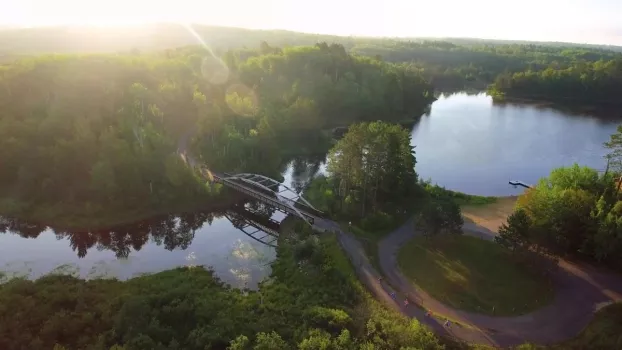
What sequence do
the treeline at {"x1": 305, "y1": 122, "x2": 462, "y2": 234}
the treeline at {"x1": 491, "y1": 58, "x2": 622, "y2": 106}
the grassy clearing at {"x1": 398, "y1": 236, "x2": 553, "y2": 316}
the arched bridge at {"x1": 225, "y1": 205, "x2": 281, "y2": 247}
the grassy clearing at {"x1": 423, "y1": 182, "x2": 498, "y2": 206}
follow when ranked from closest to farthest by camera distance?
the grassy clearing at {"x1": 398, "y1": 236, "x2": 553, "y2": 316}
the treeline at {"x1": 305, "y1": 122, "x2": 462, "y2": 234}
the arched bridge at {"x1": 225, "y1": 205, "x2": 281, "y2": 247}
the grassy clearing at {"x1": 423, "y1": 182, "x2": 498, "y2": 206}
the treeline at {"x1": 491, "y1": 58, "x2": 622, "y2": 106}

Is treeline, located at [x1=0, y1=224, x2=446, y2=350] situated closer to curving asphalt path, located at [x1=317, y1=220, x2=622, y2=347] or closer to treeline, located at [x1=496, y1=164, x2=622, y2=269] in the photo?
curving asphalt path, located at [x1=317, y1=220, x2=622, y2=347]

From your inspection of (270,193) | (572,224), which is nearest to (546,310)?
(572,224)

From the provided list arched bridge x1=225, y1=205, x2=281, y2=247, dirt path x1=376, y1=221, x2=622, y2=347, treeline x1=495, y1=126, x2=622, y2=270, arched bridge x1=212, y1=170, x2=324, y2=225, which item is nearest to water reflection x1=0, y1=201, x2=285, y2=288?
arched bridge x1=225, y1=205, x2=281, y2=247

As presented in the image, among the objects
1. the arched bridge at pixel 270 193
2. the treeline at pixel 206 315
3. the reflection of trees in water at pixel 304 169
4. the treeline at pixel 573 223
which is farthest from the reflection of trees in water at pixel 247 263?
the treeline at pixel 573 223

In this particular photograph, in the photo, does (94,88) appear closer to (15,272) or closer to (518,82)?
(15,272)

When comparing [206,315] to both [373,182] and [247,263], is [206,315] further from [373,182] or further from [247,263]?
[373,182]

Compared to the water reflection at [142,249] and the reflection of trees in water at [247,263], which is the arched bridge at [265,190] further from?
the reflection of trees in water at [247,263]


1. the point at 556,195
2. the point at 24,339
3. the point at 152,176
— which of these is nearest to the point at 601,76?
the point at 556,195
